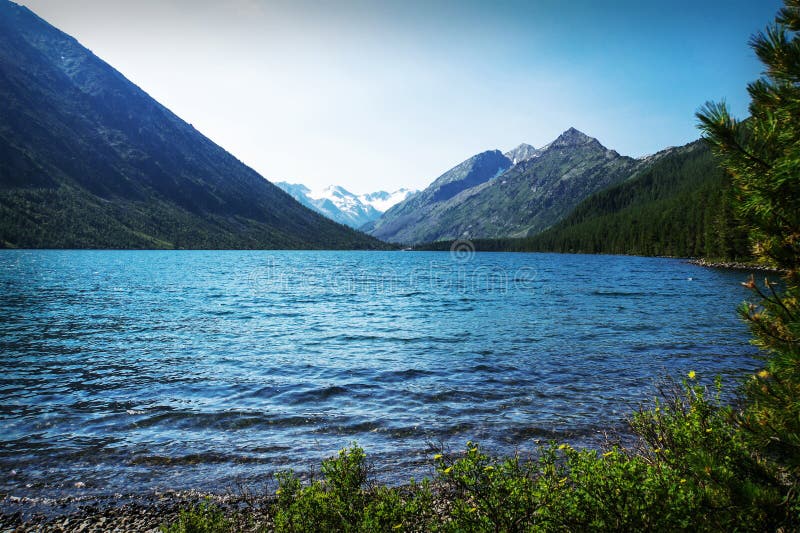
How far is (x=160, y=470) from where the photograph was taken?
34.2 feet

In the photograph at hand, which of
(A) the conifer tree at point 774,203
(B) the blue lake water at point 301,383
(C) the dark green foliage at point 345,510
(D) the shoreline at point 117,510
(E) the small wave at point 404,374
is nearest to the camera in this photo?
(A) the conifer tree at point 774,203

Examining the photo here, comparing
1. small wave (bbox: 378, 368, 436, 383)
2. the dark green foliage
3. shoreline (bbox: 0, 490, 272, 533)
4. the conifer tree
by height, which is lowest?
small wave (bbox: 378, 368, 436, 383)

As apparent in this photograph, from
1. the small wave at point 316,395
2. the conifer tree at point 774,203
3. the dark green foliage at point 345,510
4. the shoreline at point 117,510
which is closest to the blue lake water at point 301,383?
the small wave at point 316,395

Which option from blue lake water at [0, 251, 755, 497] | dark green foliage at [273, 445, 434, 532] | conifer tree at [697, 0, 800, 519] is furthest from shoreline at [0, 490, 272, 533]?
conifer tree at [697, 0, 800, 519]

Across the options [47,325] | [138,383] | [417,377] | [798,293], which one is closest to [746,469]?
[798,293]

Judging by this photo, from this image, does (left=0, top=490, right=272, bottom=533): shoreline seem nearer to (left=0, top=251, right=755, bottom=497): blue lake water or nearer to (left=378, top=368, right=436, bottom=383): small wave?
(left=0, top=251, right=755, bottom=497): blue lake water

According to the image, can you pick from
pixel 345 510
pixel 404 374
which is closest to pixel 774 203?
pixel 345 510

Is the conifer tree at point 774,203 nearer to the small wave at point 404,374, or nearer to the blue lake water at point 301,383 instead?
the blue lake water at point 301,383

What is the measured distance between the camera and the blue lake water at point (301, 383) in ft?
36.7

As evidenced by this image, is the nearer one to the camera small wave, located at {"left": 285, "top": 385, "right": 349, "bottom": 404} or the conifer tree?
the conifer tree

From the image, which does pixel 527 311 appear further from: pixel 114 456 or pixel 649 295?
pixel 114 456

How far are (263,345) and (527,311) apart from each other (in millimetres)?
24010

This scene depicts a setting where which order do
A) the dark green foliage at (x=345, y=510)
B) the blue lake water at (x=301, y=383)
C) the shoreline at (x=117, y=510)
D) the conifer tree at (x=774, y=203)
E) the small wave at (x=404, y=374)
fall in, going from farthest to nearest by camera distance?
the small wave at (x=404, y=374)
the blue lake water at (x=301, y=383)
the shoreline at (x=117, y=510)
the dark green foliage at (x=345, y=510)
the conifer tree at (x=774, y=203)

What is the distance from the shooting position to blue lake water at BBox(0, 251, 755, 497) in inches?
440
